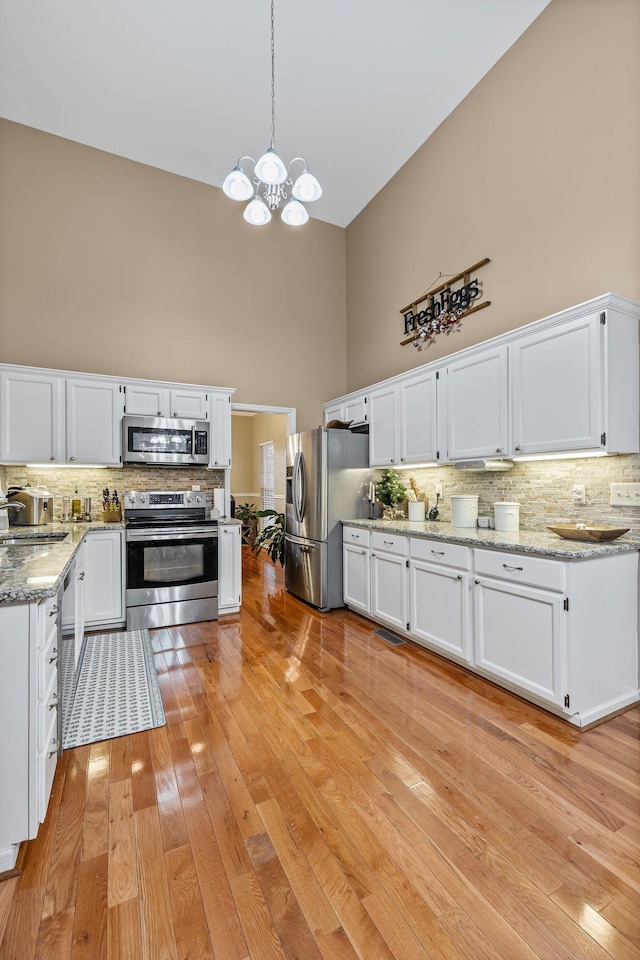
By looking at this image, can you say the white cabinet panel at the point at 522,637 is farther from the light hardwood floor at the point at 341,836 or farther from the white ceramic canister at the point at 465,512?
the white ceramic canister at the point at 465,512

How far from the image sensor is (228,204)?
5.16 meters

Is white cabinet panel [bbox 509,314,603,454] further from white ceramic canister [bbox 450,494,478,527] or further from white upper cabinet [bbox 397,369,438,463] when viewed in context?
white upper cabinet [bbox 397,369,438,463]

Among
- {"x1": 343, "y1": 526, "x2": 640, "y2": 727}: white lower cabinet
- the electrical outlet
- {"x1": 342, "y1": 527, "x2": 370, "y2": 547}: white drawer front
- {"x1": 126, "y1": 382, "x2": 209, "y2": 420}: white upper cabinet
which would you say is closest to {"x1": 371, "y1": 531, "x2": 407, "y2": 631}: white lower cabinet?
{"x1": 342, "y1": 527, "x2": 370, "y2": 547}: white drawer front

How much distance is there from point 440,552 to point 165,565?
7.75 feet

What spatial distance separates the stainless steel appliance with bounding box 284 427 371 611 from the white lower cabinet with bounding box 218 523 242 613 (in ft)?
2.30

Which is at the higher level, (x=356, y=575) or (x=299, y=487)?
(x=299, y=487)

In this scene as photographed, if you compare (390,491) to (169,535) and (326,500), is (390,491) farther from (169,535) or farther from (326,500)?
(169,535)

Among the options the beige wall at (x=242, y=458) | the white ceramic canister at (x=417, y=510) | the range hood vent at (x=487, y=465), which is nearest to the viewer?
the range hood vent at (x=487, y=465)

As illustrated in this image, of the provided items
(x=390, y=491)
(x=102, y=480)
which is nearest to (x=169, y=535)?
(x=102, y=480)

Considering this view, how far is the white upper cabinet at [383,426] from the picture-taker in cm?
414

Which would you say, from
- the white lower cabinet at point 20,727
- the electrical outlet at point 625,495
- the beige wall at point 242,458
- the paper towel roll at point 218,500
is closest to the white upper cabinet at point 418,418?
the electrical outlet at point 625,495

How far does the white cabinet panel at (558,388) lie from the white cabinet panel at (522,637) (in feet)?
3.03

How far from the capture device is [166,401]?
4262mm

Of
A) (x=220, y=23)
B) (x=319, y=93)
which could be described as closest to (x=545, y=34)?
(x=319, y=93)
